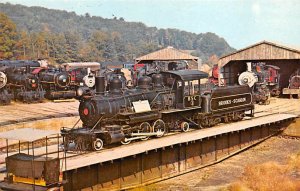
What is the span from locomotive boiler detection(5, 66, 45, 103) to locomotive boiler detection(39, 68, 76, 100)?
0.84m

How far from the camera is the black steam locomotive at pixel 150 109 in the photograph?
72.6 feet

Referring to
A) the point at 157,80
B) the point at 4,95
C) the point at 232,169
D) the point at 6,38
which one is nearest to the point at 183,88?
the point at 157,80

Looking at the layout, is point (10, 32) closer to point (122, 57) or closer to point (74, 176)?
point (122, 57)

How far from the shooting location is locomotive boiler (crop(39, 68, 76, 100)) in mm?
43500

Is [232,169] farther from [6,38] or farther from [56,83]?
[6,38]

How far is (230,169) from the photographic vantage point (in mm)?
25859

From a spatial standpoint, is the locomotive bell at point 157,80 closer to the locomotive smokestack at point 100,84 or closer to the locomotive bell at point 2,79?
the locomotive smokestack at point 100,84

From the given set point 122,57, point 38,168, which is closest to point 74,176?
point 38,168

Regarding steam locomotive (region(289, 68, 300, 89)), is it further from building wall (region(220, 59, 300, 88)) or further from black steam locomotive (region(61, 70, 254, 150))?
black steam locomotive (region(61, 70, 254, 150))

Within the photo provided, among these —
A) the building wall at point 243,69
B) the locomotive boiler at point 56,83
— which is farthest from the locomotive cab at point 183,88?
the building wall at point 243,69

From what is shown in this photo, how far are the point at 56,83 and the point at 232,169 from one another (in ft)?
76.9

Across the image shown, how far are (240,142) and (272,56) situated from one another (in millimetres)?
17844

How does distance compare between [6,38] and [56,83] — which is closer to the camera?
[56,83]

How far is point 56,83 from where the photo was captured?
143ft
